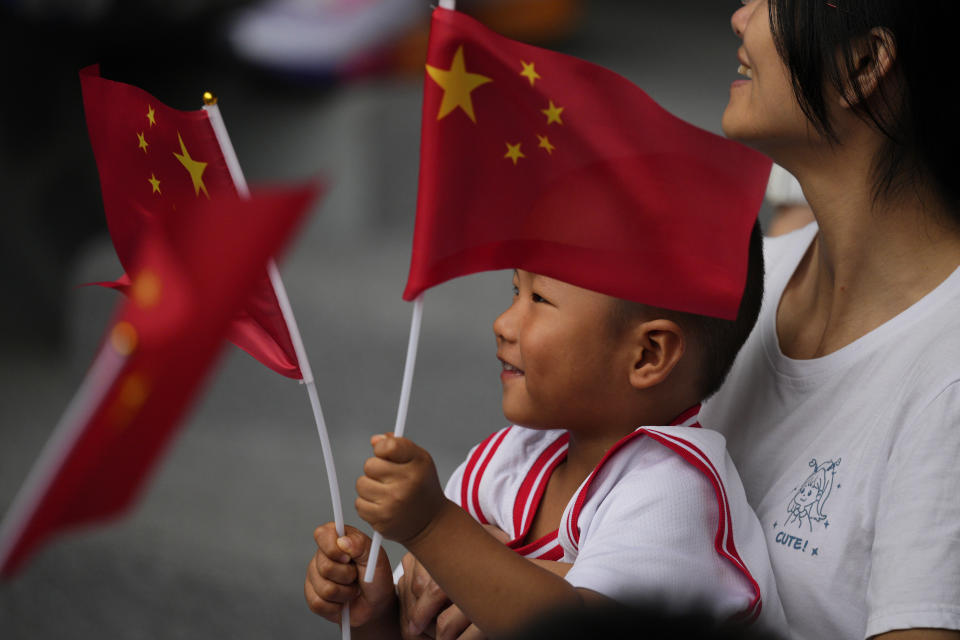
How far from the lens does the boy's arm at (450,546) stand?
3.04 feet

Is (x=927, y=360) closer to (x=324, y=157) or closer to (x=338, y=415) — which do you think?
(x=338, y=415)

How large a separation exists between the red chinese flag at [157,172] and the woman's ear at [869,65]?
540mm

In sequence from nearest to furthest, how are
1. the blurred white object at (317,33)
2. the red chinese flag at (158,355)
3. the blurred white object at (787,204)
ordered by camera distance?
the red chinese flag at (158,355), the blurred white object at (787,204), the blurred white object at (317,33)

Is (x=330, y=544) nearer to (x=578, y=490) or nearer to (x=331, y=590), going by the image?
(x=331, y=590)

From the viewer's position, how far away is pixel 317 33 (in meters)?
5.04

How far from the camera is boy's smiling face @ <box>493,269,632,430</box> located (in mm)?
1093

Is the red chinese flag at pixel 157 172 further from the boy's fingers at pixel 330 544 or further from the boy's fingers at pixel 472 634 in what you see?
the boy's fingers at pixel 472 634

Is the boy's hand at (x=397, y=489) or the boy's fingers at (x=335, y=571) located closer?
the boy's hand at (x=397, y=489)

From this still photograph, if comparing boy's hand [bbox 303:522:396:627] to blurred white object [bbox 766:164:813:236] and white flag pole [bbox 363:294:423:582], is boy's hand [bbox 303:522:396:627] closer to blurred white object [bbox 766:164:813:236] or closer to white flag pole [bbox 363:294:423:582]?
white flag pole [bbox 363:294:423:582]

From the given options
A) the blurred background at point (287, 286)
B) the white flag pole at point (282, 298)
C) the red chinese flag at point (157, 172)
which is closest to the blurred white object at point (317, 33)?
the blurred background at point (287, 286)

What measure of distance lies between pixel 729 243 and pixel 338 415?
1.83 metres

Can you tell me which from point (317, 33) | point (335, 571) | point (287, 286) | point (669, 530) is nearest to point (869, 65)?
point (669, 530)

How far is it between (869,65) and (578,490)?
46cm

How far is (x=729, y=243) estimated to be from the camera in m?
1.03
